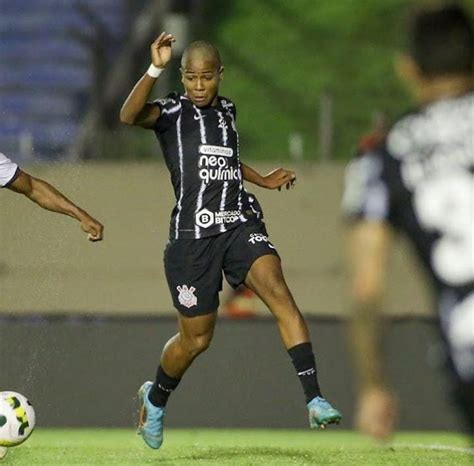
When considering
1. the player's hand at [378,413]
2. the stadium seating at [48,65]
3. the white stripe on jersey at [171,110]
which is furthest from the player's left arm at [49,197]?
the stadium seating at [48,65]

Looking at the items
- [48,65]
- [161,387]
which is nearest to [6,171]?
[161,387]

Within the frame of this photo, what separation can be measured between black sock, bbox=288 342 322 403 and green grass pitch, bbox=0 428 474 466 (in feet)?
1.33

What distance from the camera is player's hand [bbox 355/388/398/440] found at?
380 centimetres

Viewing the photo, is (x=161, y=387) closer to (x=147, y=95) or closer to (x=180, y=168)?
(x=180, y=168)

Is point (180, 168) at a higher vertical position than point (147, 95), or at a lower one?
lower

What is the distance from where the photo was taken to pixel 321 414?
7633 millimetres

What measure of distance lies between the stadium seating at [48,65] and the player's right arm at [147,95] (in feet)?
23.8

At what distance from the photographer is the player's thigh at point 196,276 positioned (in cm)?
805

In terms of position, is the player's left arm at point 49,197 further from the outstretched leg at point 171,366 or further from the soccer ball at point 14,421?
the soccer ball at point 14,421

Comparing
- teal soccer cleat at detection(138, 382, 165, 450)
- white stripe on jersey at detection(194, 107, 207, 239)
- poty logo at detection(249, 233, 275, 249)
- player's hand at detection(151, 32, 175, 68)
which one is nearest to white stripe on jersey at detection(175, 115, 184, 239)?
white stripe on jersey at detection(194, 107, 207, 239)

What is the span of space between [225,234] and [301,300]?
625 centimetres

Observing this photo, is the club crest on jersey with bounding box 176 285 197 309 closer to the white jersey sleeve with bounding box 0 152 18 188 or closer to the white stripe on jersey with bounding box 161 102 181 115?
the white stripe on jersey with bounding box 161 102 181 115

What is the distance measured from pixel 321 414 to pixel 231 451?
4.02 ft

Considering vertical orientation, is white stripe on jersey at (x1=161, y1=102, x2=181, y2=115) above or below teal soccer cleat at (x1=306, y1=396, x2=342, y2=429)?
above
